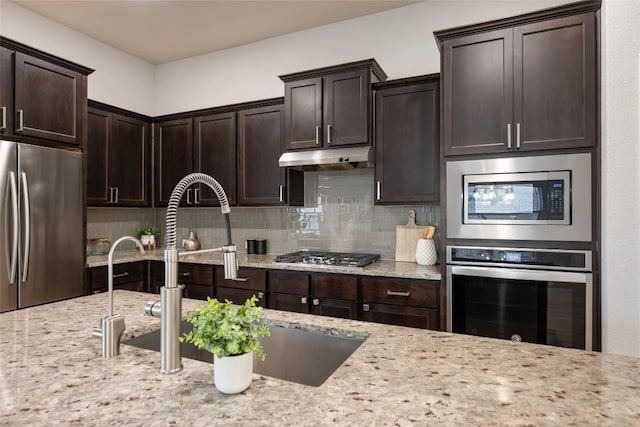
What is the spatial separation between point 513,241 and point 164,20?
3450 millimetres

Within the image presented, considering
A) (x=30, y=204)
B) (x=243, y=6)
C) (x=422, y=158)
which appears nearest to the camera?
(x=30, y=204)

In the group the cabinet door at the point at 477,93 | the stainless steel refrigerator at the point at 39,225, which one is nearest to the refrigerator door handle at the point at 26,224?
the stainless steel refrigerator at the point at 39,225

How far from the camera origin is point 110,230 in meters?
4.08

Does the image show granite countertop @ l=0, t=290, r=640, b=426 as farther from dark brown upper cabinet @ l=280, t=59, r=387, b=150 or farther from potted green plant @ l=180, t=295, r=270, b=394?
dark brown upper cabinet @ l=280, t=59, r=387, b=150

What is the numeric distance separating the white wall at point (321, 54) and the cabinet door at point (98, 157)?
1016 millimetres

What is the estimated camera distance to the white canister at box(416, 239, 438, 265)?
3010mm

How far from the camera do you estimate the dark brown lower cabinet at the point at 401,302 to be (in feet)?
8.51

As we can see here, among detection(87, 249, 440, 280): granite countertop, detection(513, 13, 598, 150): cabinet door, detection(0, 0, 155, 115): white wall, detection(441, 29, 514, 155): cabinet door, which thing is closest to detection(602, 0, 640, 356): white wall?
detection(513, 13, 598, 150): cabinet door

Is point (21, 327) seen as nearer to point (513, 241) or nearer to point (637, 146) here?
point (513, 241)

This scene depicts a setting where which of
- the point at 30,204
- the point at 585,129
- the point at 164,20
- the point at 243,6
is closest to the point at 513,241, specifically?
the point at 585,129

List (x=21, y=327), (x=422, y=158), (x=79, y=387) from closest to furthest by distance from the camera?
(x=79, y=387) → (x=21, y=327) → (x=422, y=158)

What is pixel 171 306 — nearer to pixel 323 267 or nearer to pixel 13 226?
pixel 323 267

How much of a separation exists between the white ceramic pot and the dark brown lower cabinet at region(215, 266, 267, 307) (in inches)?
87.3

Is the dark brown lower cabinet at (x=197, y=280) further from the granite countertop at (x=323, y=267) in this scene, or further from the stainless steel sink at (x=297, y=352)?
the stainless steel sink at (x=297, y=352)
